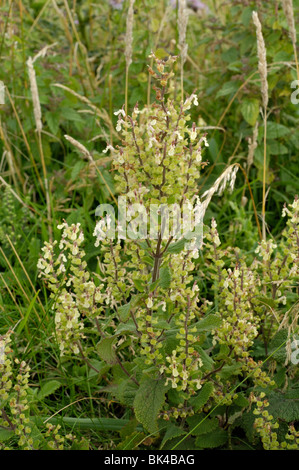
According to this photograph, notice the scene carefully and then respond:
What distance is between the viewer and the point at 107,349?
1.51m

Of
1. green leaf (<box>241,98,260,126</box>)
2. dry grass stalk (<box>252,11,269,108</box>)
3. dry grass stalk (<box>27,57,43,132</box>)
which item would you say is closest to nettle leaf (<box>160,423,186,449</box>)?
dry grass stalk (<box>252,11,269,108</box>)

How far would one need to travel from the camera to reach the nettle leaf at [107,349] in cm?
147

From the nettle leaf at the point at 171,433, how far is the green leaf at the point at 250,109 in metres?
1.68

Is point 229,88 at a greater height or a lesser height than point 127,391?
greater

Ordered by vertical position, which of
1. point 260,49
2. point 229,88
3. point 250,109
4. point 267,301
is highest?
point 260,49

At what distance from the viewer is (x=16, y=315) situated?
219 centimetres

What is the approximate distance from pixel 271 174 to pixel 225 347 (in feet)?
5.14

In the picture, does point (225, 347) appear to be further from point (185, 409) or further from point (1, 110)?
point (1, 110)

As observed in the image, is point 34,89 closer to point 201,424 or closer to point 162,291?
point 162,291

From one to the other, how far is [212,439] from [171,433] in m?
0.14

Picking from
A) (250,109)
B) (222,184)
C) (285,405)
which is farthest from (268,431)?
(250,109)

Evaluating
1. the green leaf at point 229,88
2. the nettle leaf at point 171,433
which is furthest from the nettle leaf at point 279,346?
the green leaf at point 229,88

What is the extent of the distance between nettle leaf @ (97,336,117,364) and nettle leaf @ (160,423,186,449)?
0.25 m

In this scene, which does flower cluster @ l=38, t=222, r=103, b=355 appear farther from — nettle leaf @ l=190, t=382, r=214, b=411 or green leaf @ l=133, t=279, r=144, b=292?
nettle leaf @ l=190, t=382, r=214, b=411
